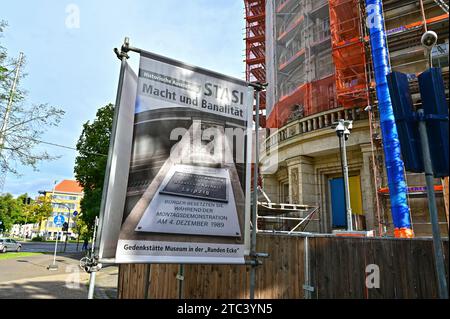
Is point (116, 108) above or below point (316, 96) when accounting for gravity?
below

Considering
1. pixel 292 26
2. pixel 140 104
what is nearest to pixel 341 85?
pixel 292 26

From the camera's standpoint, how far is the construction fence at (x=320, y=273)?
3787 millimetres

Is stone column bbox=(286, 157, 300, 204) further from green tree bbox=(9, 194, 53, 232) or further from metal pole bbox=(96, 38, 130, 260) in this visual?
green tree bbox=(9, 194, 53, 232)

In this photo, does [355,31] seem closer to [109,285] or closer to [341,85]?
[341,85]

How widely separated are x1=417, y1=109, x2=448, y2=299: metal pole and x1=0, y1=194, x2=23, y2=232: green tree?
59.8 meters

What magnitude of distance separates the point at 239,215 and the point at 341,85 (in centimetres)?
1362

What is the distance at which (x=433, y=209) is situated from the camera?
2445 mm

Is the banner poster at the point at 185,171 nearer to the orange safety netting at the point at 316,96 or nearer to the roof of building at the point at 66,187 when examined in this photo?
the orange safety netting at the point at 316,96

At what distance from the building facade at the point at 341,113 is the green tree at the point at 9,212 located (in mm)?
50448

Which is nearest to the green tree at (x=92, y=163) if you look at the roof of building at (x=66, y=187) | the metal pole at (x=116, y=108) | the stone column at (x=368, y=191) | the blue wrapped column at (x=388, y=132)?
the stone column at (x=368, y=191)

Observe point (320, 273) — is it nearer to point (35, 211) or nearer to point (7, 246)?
point (7, 246)

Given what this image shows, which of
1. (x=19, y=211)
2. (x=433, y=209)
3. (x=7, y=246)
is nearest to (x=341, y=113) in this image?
(x=433, y=209)

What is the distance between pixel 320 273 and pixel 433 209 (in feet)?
8.52

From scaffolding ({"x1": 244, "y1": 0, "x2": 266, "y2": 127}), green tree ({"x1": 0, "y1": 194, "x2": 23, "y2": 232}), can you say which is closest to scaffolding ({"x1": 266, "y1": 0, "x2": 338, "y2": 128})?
scaffolding ({"x1": 244, "y1": 0, "x2": 266, "y2": 127})
